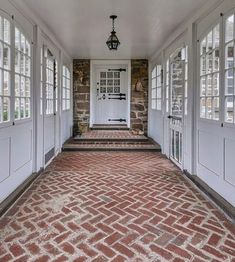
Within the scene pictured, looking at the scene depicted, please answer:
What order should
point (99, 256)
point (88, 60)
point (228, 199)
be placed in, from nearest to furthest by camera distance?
1. point (99, 256)
2. point (228, 199)
3. point (88, 60)

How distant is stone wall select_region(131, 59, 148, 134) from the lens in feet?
28.4

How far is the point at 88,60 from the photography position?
8617 millimetres

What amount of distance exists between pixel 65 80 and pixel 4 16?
14.6 ft

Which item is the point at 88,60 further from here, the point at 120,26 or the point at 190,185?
the point at 190,185

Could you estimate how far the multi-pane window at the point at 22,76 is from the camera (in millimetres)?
3699

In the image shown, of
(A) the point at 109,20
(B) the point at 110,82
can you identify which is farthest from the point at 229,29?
(B) the point at 110,82

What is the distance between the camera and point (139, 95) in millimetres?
8758

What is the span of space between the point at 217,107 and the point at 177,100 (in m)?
1.90

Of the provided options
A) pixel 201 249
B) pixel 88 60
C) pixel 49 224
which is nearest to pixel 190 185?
pixel 201 249

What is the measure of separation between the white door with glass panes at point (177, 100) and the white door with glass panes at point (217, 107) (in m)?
0.74

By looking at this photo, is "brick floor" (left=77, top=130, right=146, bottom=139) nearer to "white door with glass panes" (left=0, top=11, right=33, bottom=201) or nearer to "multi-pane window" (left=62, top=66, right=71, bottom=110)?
"multi-pane window" (left=62, top=66, right=71, bottom=110)

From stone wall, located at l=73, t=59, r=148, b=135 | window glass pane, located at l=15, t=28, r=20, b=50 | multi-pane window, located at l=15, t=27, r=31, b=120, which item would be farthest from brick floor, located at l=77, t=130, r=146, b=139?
window glass pane, located at l=15, t=28, r=20, b=50

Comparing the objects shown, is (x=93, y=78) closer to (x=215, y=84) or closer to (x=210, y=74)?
(x=210, y=74)

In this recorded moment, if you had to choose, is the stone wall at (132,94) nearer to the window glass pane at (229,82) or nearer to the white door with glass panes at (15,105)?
the white door with glass panes at (15,105)
